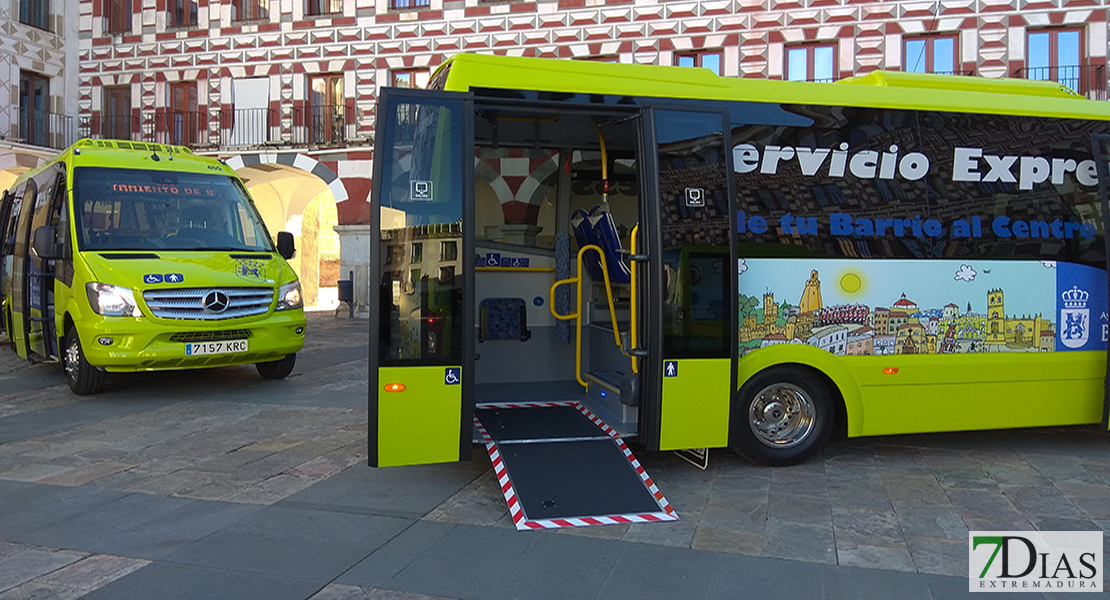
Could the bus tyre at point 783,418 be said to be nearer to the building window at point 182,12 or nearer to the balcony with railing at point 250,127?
the balcony with railing at point 250,127

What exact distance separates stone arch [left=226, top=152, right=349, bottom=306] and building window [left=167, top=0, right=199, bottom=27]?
4.77 meters

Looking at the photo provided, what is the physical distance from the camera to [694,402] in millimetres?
5961

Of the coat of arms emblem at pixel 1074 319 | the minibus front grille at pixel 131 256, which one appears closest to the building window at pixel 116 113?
the minibus front grille at pixel 131 256

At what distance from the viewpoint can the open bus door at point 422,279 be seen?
544 centimetres

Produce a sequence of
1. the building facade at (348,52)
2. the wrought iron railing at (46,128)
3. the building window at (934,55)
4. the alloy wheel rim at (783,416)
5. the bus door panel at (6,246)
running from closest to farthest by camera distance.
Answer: the alloy wheel rim at (783,416) < the bus door panel at (6,246) < the building facade at (348,52) < the building window at (934,55) < the wrought iron railing at (46,128)

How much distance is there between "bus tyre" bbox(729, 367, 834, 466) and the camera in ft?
20.5

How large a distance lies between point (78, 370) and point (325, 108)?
1630 cm

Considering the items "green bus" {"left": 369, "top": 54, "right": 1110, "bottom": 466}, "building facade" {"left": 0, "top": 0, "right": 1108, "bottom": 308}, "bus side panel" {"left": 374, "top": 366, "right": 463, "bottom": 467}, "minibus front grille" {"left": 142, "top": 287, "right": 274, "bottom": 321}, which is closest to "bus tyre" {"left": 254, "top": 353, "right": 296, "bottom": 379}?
"minibus front grille" {"left": 142, "top": 287, "right": 274, "bottom": 321}

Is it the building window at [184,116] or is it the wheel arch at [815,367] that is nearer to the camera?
the wheel arch at [815,367]

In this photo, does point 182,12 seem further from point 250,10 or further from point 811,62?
point 811,62

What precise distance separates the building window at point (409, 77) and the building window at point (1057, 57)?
14.7 meters

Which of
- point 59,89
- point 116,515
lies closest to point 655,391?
point 116,515

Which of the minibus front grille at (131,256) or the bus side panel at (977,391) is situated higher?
the minibus front grille at (131,256)

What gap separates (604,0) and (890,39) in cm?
699
